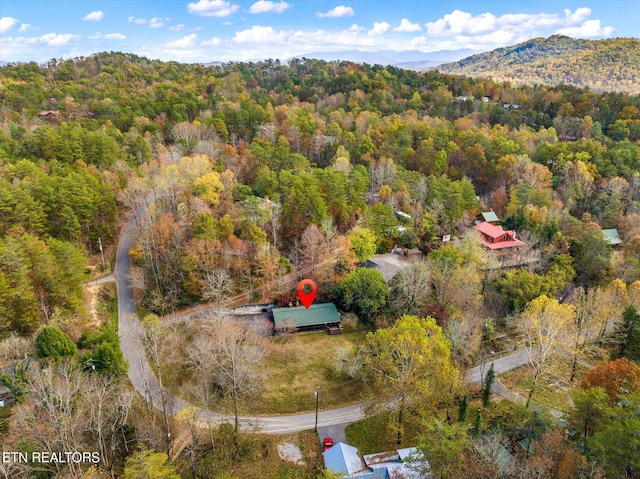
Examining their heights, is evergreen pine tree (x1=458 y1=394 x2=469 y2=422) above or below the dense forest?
below

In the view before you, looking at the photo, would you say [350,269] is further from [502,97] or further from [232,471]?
[502,97]

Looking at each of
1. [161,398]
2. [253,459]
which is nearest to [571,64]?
[253,459]

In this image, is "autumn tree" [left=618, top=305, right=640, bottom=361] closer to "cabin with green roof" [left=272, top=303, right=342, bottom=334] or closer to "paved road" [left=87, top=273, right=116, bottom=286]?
"cabin with green roof" [left=272, top=303, right=342, bottom=334]

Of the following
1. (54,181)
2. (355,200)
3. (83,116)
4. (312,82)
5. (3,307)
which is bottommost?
(3,307)

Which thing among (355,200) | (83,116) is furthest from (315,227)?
(83,116)

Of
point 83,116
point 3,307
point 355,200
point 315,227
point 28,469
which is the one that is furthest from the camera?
point 83,116

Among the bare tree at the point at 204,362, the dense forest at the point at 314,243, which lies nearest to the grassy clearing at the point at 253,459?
the dense forest at the point at 314,243

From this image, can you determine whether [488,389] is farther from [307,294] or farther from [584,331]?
[307,294]

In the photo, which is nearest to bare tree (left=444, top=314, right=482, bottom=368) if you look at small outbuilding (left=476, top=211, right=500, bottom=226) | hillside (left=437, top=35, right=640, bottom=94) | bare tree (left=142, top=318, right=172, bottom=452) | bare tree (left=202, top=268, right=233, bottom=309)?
bare tree (left=202, top=268, right=233, bottom=309)
